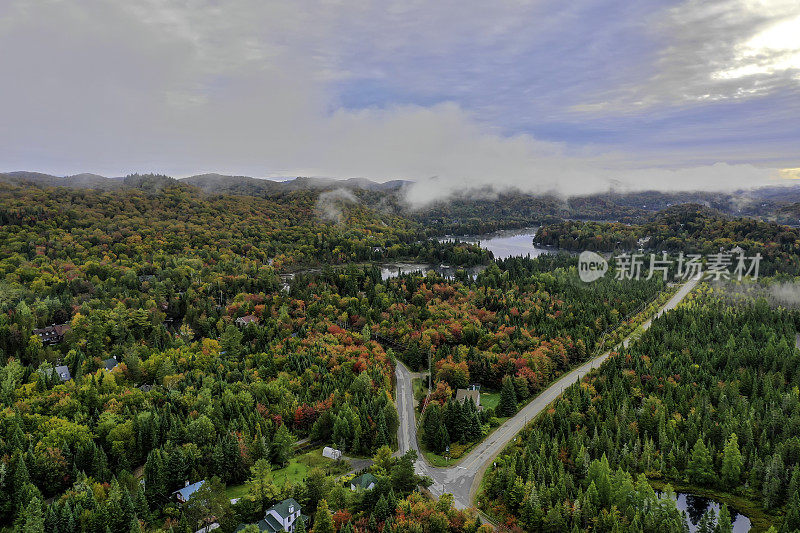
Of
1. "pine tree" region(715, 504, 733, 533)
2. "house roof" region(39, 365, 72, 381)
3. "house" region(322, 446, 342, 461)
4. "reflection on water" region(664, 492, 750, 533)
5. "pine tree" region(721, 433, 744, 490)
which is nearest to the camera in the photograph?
"pine tree" region(715, 504, 733, 533)

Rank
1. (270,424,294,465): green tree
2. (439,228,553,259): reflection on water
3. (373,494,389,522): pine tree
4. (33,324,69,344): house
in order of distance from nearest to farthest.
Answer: (373,494,389,522): pine tree, (270,424,294,465): green tree, (33,324,69,344): house, (439,228,553,259): reflection on water

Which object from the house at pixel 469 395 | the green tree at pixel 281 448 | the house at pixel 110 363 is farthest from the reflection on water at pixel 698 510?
the house at pixel 110 363

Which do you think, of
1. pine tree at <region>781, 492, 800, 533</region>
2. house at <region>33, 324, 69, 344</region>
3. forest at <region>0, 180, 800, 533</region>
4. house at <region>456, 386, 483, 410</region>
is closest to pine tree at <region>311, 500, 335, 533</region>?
forest at <region>0, 180, 800, 533</region>

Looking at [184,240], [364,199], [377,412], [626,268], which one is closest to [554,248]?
[626,268]

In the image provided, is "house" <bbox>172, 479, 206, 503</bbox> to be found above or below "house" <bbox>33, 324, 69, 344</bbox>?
below

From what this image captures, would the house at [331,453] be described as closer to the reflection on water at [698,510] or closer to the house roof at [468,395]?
the house roof at [468,395]

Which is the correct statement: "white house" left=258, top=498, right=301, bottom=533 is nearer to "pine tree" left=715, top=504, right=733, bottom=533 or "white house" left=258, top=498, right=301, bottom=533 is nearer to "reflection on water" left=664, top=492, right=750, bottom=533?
"pine tree" left=715, top=504, right=733, bottom=533

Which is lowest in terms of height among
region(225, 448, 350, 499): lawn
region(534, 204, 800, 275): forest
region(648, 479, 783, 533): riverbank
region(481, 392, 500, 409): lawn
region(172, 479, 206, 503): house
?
region(648, 479, 783, 533): riverbank
